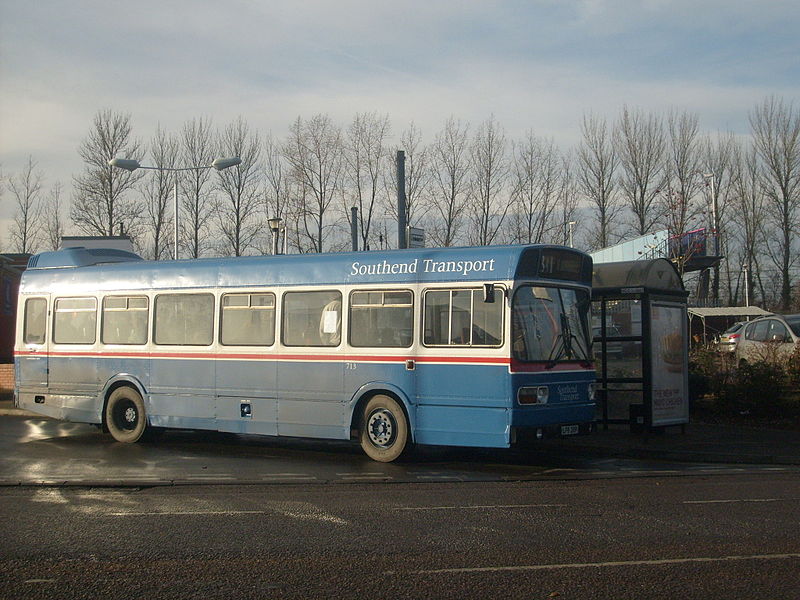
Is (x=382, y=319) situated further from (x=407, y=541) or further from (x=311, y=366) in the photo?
(x=407, y=541)

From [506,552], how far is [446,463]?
601cm

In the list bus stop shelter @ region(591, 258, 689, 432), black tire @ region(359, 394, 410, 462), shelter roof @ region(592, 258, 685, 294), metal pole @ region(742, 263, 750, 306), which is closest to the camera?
black tire @ region(359, 394, 410, 462)

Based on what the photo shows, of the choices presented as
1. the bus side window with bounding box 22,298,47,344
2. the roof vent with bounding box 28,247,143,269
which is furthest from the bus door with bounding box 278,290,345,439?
the bus side window with bounding box 22,298,47,344

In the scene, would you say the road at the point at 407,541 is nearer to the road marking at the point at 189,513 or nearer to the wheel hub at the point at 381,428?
the road marking at the point at 189,513

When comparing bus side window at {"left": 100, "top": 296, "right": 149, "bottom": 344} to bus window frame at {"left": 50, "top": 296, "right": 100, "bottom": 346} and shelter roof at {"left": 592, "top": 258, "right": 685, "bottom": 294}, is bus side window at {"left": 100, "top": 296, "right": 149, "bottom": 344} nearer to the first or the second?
bus window frame at {"left": 50, "top": 296, "right": 100, "bottom": 346}

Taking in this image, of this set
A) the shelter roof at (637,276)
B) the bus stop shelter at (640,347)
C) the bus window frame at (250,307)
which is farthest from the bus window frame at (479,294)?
the shelter roof at (637,276)

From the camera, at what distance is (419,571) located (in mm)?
6777

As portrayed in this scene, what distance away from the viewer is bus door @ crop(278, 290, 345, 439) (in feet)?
45.0

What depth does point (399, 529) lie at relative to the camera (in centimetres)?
842

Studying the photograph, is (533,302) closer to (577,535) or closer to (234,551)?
(577,535)

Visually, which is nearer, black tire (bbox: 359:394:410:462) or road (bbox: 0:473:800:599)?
road (bbox: 0:473:800:599)

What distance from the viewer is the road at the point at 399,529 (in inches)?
253

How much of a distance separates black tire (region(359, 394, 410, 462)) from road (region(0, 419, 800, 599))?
0.88 feet

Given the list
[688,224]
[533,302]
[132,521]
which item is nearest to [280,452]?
[533,302]
